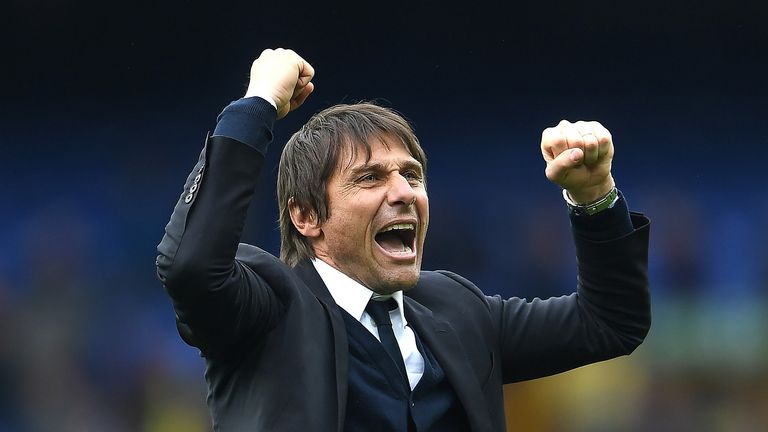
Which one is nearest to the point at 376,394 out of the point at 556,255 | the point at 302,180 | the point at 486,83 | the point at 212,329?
the point at 212,329

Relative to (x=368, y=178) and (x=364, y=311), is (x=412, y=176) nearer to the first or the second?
(x=368, y=178)

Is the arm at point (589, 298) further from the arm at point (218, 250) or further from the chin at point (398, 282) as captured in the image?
the arm at point (218, 250)

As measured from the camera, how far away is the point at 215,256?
171cm

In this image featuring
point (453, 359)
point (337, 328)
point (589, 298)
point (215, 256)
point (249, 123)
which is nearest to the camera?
point (215, 256)

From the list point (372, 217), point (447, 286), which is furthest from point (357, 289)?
point (447, 286)

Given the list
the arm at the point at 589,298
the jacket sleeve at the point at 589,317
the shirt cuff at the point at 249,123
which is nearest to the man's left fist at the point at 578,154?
the arm at the point at 589,298

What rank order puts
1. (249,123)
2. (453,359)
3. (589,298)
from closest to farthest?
(249,123) → (453,359) → (589,298)

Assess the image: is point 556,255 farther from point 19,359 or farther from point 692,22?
point 19,359

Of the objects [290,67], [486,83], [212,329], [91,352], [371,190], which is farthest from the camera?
[486,83]

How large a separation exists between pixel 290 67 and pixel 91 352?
259cm

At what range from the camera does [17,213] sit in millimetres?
4391

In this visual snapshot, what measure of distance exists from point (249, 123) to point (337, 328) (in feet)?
1.21

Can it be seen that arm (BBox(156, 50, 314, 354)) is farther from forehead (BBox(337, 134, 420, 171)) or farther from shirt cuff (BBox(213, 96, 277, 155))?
forehead (BBox(337, 134, 420, 171))

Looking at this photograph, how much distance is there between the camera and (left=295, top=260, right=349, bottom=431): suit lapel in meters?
1.83
